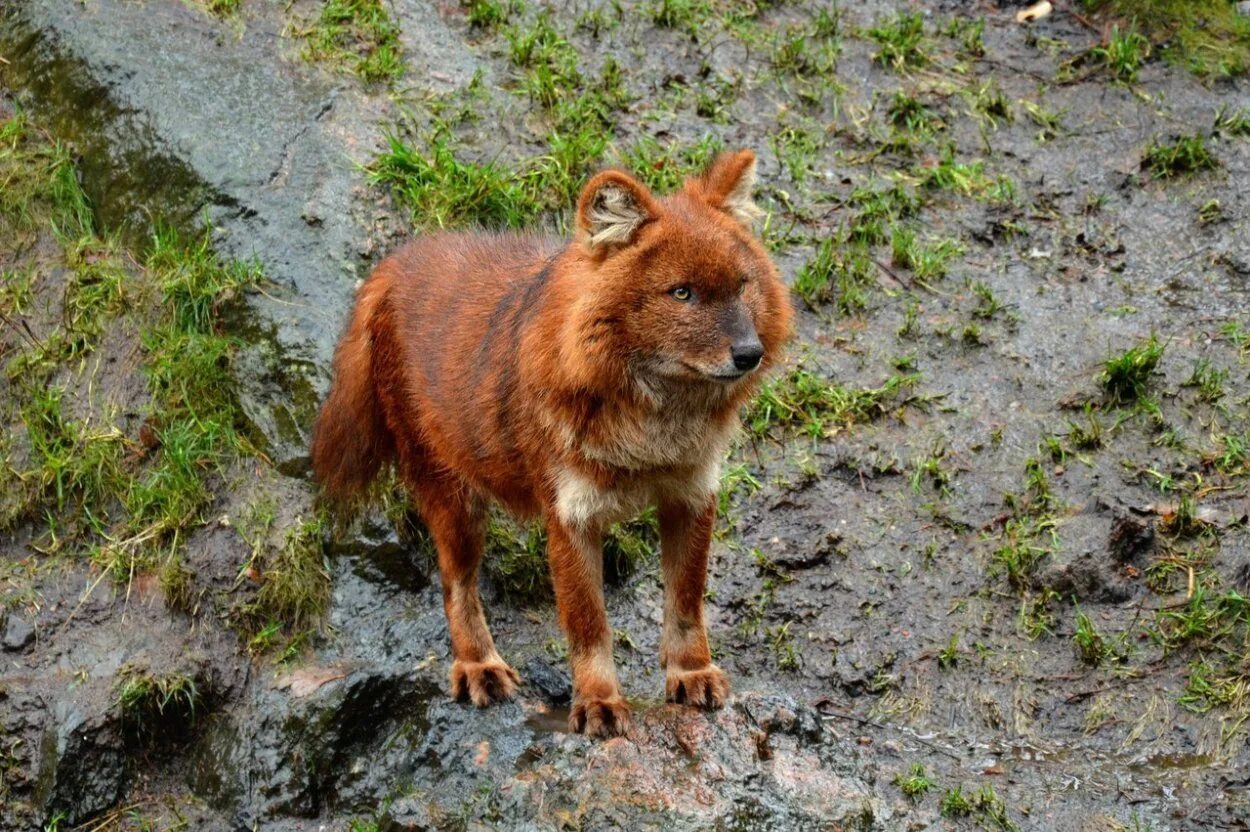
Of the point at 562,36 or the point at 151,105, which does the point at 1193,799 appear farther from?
the point at 151,105

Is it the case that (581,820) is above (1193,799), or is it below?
above

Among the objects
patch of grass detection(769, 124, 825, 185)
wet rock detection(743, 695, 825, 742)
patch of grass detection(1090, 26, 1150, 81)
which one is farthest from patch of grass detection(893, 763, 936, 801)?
patch of grass detection(1090, 26, 1150, 81)

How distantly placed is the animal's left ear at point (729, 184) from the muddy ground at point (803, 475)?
1914 millimetres

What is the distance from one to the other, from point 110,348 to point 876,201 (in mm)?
4379

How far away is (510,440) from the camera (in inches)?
229

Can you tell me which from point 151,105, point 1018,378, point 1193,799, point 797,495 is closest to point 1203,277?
point 1018,378

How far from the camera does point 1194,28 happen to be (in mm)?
9586

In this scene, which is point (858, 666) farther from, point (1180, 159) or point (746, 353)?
point (1180, 159)

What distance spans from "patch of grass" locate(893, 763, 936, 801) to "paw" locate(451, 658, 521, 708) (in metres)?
1.63

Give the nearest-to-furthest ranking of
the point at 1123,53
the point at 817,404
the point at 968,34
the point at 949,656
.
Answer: the point at 949,656 < the point at 817,404 < the point at 1123,53 < the point at 968,34

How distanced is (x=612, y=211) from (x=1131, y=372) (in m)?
3.53

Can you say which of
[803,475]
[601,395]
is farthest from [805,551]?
[601,395]

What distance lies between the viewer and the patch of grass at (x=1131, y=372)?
764cm

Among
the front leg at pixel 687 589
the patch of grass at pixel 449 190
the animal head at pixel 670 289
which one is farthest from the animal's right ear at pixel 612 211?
the patch of grass at pixel 449 190
